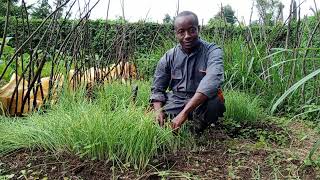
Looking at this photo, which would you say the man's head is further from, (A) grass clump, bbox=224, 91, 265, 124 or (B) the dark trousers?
(A) grass clump, bbox=224, 91, 265, 124

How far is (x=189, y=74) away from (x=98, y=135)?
3.76 feet

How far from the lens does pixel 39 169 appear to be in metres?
2.27

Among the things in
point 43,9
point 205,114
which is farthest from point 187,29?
point 43,9

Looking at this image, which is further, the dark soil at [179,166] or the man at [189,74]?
the man at [189,74]

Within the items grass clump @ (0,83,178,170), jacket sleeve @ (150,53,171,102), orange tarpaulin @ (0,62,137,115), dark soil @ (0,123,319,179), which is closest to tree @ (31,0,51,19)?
orange tarpaulin @ (0,62,137,115)

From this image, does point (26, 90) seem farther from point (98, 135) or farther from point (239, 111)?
point (239, 111)

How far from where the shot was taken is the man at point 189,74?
301cm

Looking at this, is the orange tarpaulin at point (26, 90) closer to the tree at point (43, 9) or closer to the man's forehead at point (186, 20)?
the tree at point (43, 9)

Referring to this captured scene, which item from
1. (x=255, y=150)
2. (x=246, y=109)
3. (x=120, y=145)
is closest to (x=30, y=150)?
(x=120, y=145)

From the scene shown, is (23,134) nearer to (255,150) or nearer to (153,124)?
(153,124)

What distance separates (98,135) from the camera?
2.29 meters

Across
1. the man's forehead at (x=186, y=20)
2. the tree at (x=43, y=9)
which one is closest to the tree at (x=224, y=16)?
the man's forehead at (x=186, y=20)

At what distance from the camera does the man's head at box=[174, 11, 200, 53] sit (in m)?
3.00

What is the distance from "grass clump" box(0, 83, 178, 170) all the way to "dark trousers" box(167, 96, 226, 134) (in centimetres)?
52
